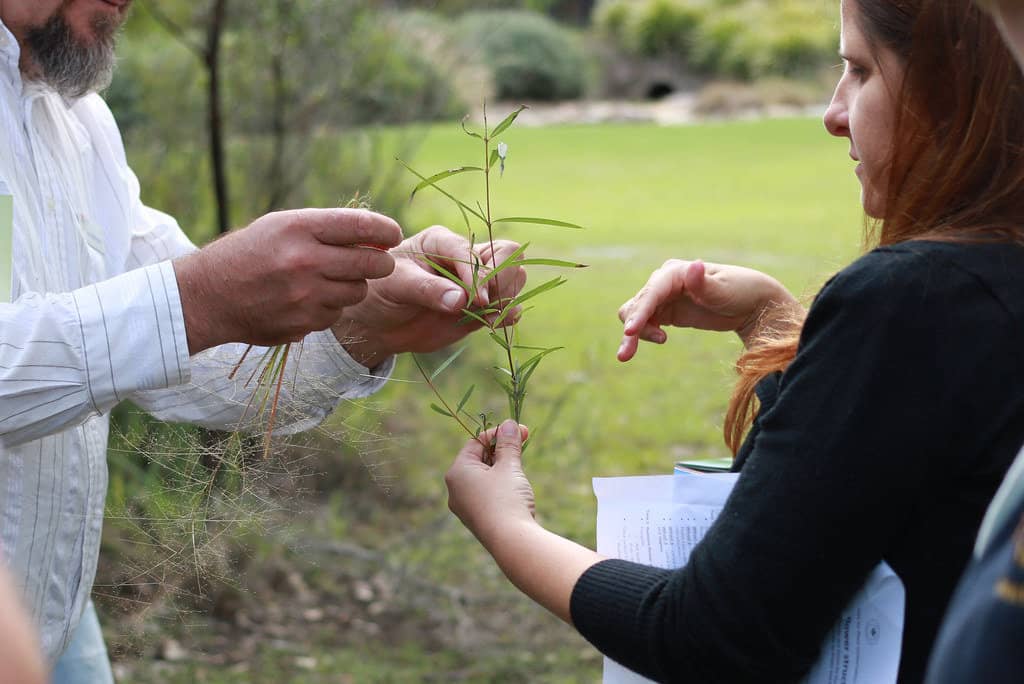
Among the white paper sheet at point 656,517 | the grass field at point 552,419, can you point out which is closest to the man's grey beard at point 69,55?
the grass field at point 552,419

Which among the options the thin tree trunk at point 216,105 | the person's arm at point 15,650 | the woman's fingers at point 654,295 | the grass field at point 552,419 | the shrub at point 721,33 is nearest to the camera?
the person's arm at point 15,650

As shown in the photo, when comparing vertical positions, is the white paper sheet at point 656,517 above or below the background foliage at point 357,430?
above

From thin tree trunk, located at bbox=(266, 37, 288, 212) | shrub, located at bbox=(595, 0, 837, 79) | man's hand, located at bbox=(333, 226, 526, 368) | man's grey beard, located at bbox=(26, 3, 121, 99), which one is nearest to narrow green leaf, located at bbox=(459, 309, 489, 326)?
man's hand, located at bbox=(333, 226, 526, 368)

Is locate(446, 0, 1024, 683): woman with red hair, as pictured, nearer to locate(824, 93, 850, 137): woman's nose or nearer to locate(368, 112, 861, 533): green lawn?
locate(824, 93, 850, 137): woman's nose

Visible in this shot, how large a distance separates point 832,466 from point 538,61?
720 inches

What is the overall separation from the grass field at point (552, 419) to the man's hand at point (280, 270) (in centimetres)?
31

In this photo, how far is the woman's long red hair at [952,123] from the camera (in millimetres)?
1356

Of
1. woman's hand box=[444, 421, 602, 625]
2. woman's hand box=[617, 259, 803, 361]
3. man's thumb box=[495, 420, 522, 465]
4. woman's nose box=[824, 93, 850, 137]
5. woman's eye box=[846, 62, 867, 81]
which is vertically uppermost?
woman's eye box=[846, 62, 867, 81]

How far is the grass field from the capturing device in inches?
163

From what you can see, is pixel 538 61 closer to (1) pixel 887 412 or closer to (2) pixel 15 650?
(1) pixel 887 412

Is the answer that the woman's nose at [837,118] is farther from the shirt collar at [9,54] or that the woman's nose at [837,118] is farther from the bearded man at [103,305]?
the shirt collar at [9,54]

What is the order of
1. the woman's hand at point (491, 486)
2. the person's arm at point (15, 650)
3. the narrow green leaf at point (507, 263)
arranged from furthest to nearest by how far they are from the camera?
the narrow green leaf at point (507, 263) < the woman's hand at point (491, 486) < the person's arm at point (15, 650)

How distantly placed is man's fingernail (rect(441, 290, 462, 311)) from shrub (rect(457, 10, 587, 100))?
13.2m

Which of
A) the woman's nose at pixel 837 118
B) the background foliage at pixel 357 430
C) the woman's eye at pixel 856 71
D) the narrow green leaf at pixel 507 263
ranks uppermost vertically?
the woman's eye at pixel 856 71
